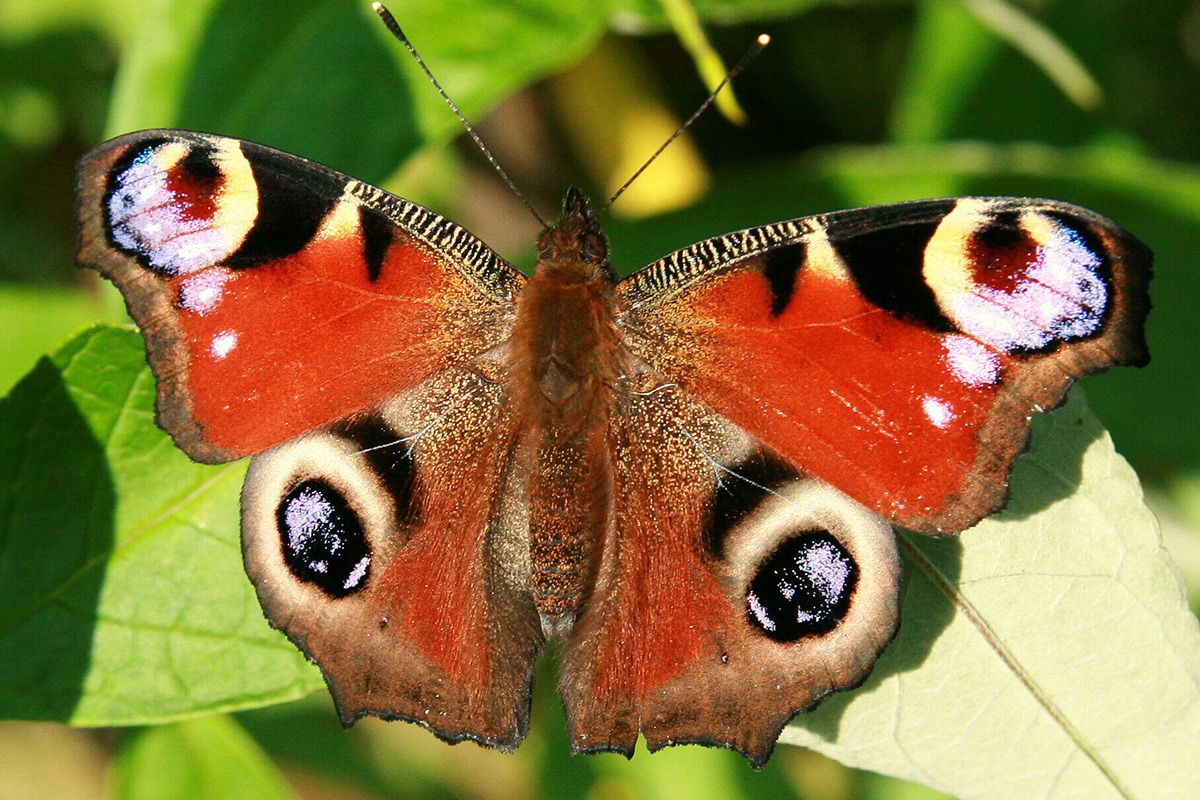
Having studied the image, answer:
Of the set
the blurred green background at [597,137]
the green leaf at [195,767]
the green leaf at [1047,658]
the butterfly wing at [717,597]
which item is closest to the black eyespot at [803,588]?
the butterfly wing at [717,597]

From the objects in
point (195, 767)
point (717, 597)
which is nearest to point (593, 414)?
point (717, 597)

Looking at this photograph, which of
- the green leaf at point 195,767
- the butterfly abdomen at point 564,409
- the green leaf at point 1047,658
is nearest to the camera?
the green leaf at point 1047,658

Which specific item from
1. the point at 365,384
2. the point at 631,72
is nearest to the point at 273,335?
the point at 365,384

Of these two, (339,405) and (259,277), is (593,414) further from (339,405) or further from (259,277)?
(259,277)

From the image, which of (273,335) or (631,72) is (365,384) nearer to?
(273,335)

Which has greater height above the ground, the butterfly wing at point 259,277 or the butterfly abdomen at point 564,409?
the butterfly wing at point 259,277

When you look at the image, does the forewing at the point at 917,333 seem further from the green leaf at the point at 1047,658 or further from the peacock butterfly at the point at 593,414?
the green leaf at the point at 1047,658

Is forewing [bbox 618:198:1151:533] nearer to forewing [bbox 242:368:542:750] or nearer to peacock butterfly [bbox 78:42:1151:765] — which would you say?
peacock butterfly [bbox 78:42:1151:765]

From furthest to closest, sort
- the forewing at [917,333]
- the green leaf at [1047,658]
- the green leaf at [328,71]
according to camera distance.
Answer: the green leaf at [328,71]
the green leaf at [1047,658]
the forewing at [917,333]

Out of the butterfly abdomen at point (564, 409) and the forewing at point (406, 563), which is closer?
the forewing at point (406, 563)

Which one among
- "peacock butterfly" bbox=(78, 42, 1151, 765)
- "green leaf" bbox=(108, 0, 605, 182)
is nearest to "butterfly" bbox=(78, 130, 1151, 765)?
"peacock butterfly" bbox=(78, 42, 1151, 765)
